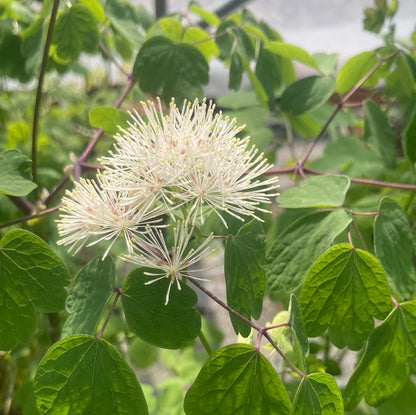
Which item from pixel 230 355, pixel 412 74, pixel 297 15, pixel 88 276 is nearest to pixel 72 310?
pixel 88 276

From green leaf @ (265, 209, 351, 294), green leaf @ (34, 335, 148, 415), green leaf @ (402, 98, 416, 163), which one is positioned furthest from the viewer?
green leaf @ (402, 98, 416, 163)

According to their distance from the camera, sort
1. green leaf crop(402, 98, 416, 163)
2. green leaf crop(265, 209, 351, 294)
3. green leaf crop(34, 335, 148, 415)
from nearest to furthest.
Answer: green leaf crop(34, 335, 148, 415), green leaf crop(265, 209, 351, 294), green leaf crop(402, 98, 416, 163)

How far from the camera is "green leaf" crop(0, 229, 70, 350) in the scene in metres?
0.42

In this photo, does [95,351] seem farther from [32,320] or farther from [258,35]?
[258,35]

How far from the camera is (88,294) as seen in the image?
413 millimetres

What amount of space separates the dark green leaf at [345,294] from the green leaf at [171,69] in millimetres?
253

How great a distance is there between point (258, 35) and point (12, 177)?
0.37 metres

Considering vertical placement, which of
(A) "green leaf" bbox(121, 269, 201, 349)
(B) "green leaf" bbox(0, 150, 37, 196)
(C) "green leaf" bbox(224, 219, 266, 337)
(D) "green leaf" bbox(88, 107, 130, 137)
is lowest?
(A) "green leaf" bbox(121, 269, 201, 349)

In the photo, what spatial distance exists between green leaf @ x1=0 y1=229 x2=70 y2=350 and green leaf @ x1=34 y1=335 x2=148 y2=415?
0.06 meters

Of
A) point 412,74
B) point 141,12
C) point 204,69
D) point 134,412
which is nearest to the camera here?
point 134,412

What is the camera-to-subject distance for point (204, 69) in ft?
1.90

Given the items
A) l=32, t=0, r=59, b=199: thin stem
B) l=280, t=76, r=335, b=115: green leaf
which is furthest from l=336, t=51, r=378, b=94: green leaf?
l=32, t=0, r=59, b=199: thin stem

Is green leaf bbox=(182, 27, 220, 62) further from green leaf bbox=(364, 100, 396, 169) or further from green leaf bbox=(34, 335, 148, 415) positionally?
green leaf bbox=(34, 335, 148, 415)

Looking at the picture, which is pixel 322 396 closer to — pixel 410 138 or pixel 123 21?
pixel 410 138
